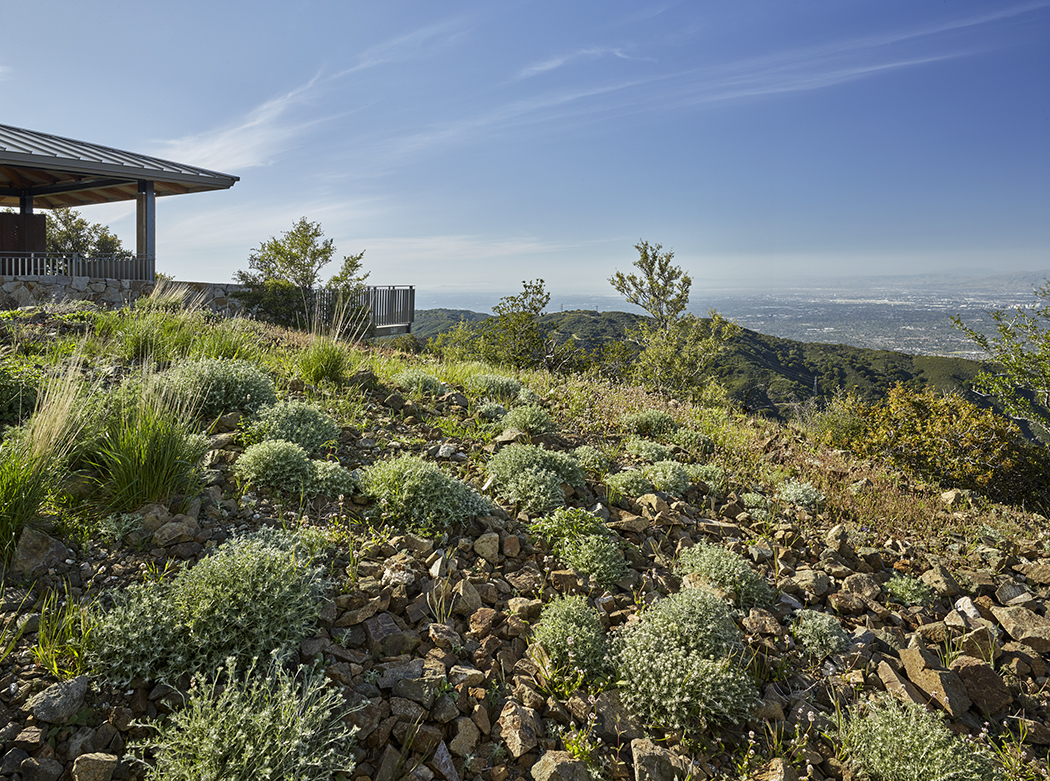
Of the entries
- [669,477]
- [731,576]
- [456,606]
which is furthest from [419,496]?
[669,477]

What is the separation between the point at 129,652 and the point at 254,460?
1546 millimetres

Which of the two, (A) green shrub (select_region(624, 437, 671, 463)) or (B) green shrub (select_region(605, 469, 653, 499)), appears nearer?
(B) green shrub (select_region(605, 469, 653, 499))

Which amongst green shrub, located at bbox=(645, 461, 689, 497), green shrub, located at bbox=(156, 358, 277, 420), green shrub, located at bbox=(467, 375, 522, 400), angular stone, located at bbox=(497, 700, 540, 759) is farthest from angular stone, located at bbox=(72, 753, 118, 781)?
green shrub, located at bbox=(467, 375, 522, 400)

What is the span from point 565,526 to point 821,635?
166cm

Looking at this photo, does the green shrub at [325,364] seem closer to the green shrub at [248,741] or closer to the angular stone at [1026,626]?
the green shrub at [248,741]

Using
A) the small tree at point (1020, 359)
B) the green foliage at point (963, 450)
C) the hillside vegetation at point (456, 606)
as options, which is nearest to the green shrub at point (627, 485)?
the hillside vegetation at point (456, 606)

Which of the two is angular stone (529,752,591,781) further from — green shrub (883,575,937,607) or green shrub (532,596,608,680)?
green shrub (883,575,937,607)

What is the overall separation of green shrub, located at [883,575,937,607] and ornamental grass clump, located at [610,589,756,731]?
5.46ft

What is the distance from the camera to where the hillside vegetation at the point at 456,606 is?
219cm

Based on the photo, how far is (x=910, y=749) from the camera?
2.37 meters

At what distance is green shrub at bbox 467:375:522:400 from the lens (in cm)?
650

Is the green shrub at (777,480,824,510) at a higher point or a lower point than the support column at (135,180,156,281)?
lower

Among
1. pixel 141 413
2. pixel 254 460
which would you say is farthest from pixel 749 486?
pixel 141 413

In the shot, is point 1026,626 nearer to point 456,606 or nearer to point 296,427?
point 456,606
